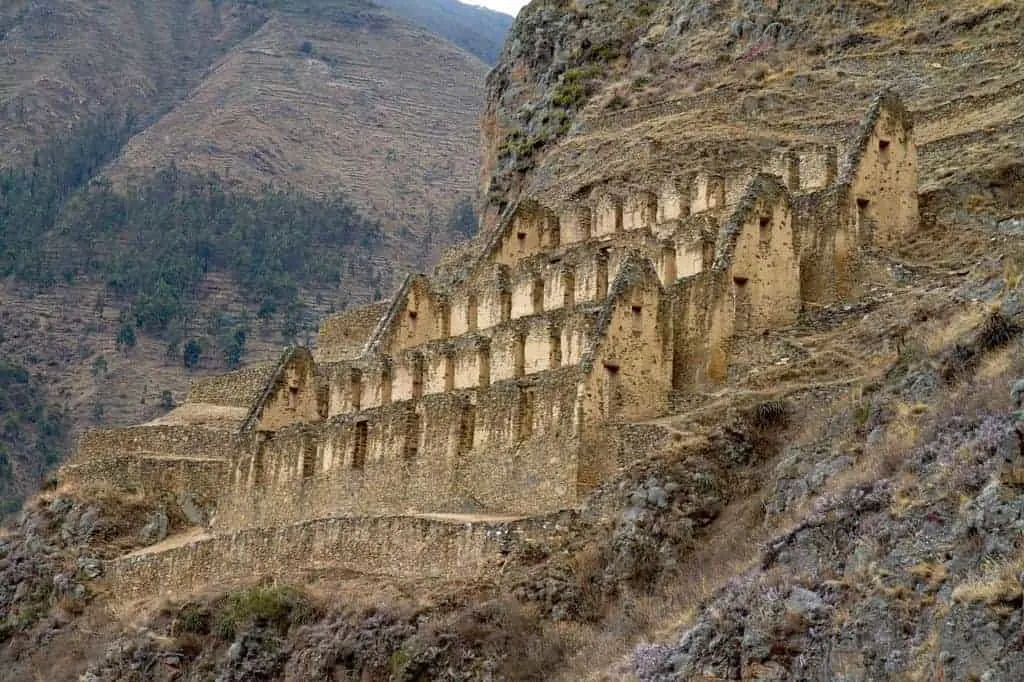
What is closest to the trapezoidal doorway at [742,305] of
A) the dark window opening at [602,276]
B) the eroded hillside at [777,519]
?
the eroded hillside at [777,519]

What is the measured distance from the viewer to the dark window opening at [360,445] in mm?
39562

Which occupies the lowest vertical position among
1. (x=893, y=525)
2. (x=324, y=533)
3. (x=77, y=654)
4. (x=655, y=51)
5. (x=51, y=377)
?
(x=51, y=377)

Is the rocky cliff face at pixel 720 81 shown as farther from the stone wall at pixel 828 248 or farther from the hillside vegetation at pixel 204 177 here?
the hillside vegetation at pixel 204 177

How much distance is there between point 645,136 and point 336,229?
74.3m

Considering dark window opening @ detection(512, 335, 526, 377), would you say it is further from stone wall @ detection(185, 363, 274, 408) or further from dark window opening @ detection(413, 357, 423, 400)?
stone wall @ detection(185, 363, 274, 408)

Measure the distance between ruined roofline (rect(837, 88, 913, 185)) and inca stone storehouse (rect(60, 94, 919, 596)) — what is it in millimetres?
61

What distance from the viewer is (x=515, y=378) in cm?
3628

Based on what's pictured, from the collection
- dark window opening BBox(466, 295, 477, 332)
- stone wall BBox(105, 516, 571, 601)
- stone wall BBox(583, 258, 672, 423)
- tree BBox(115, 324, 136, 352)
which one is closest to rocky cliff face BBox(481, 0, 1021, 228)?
stone wall BBox(583, 258, 672, 423)

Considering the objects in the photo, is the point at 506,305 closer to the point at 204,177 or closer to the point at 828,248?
the point at 828,248

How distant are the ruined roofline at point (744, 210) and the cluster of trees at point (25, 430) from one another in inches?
2270

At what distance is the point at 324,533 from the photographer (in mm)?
36000

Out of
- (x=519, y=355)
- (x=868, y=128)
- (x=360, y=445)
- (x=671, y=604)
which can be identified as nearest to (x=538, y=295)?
(x=519, y=355)

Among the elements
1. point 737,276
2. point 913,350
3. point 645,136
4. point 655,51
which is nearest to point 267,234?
point 655,51

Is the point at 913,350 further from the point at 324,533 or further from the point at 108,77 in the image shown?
the point at 108,77
